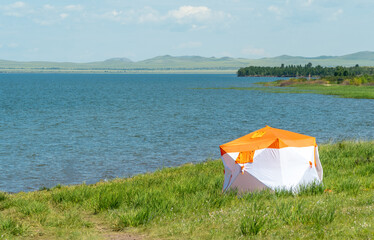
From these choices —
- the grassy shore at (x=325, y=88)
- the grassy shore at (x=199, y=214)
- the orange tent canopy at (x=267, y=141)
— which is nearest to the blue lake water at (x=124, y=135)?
the grassy shore at (x=199, y=214)

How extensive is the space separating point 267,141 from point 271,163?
661mm

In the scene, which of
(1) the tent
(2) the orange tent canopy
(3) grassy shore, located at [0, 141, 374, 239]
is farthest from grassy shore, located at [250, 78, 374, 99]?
(3) grassy shore, located at [0, 141, 374, 239]

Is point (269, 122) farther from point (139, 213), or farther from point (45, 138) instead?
point (139, 213)

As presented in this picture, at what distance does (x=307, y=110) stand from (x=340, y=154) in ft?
138

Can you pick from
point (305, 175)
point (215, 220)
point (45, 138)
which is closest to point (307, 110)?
point (45, 138)

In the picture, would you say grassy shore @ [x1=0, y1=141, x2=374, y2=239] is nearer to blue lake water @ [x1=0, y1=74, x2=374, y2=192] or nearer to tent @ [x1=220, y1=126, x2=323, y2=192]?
tent @ [x1=220, y1=126, x2=323, y2=192]

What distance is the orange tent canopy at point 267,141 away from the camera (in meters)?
12.6

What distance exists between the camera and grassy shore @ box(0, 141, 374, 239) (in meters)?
8.78

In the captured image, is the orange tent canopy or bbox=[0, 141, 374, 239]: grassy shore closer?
bbox=[0, 141, 374, 239]: grassy shore

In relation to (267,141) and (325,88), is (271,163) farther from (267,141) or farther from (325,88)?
(325,88)

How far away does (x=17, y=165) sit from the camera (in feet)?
85.2

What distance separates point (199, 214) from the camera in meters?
10.4

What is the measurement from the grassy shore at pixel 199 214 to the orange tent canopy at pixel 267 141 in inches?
52.7

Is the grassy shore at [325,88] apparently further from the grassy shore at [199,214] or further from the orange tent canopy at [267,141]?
the grassy shore at [199,214]
